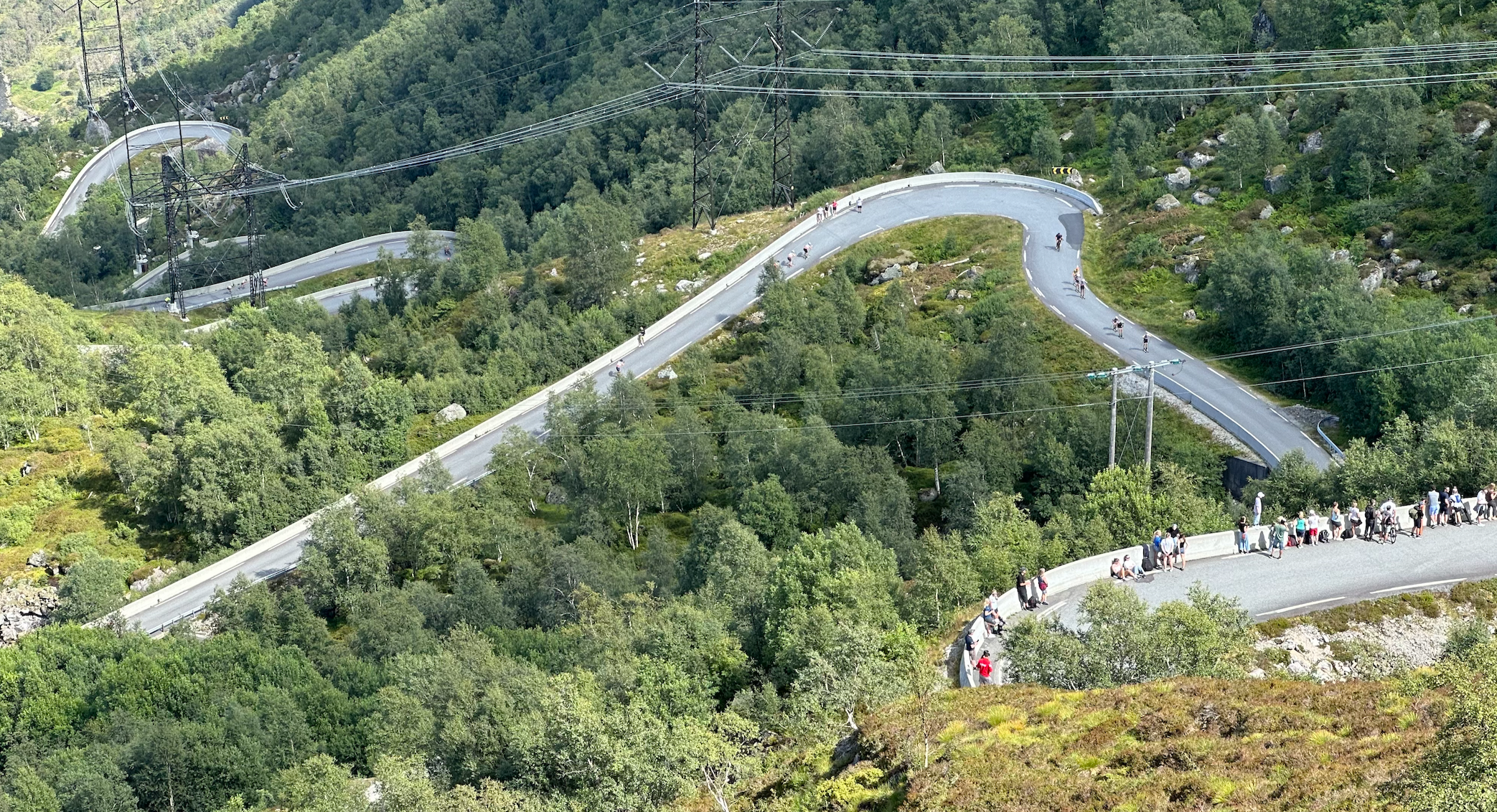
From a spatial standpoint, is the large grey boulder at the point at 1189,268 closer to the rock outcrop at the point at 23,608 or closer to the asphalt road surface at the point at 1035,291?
the asphalt road surface at the point at 1035,291

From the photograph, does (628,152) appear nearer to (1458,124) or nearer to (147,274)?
(147,274)

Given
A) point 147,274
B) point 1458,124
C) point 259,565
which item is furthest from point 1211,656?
point 147,274

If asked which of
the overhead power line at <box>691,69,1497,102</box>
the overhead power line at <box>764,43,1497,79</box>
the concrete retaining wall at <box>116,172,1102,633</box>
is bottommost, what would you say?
the concrete retaining wall at <box>116,172,1102,633</box>

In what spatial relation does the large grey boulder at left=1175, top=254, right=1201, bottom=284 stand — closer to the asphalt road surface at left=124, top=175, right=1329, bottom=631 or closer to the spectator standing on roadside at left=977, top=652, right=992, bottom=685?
the asphalt road surface at left=124, top=175, right=1329, bottom=631

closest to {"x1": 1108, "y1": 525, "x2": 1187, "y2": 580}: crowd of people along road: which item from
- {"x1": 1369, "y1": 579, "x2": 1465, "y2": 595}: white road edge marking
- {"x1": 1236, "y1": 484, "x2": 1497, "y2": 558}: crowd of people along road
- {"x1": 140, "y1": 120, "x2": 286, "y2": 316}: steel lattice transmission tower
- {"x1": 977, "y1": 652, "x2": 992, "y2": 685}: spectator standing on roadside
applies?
{"x1": 1236, "y1": 484, "x2": 1497, "y2": 558}: crowd of people along road

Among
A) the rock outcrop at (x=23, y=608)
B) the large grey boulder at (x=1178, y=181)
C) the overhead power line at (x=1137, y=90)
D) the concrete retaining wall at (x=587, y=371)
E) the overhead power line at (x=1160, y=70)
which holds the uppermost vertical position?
the overhead power line at (x=1160, y=70)

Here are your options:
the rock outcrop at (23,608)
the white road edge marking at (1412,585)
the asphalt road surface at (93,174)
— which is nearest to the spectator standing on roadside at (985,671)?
the white road edge marking at (1412,585)

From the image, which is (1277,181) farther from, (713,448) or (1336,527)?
(1336,527)
